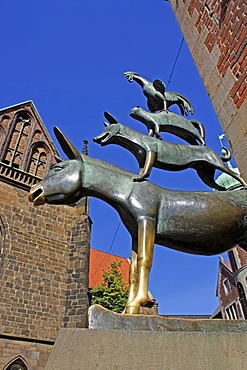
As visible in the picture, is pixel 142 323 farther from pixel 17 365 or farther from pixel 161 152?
pixel 17 365

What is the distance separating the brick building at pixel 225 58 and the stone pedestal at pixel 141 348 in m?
2.59

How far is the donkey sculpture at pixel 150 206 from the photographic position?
2.15m

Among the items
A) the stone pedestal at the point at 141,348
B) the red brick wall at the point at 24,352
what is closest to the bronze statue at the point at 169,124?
the stone pedestal at the point at 141,348

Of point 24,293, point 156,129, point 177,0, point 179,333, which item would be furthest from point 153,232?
point 24,293

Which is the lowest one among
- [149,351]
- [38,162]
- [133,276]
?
[149,351]

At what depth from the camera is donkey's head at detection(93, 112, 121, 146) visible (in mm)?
2621

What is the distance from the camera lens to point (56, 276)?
49.9ft

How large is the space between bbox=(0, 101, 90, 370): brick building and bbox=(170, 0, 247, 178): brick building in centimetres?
916

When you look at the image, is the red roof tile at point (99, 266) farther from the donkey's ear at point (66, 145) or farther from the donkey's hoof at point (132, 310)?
the donkey's hoof at point (132, 310)

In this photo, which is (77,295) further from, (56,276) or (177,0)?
(177,0)

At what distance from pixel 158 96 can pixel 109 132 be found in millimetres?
868

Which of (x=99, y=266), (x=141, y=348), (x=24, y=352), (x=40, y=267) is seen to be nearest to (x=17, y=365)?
(x=24, y=352)

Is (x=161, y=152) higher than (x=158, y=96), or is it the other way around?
(x=158, y=96)

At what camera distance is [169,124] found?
3012 mm
